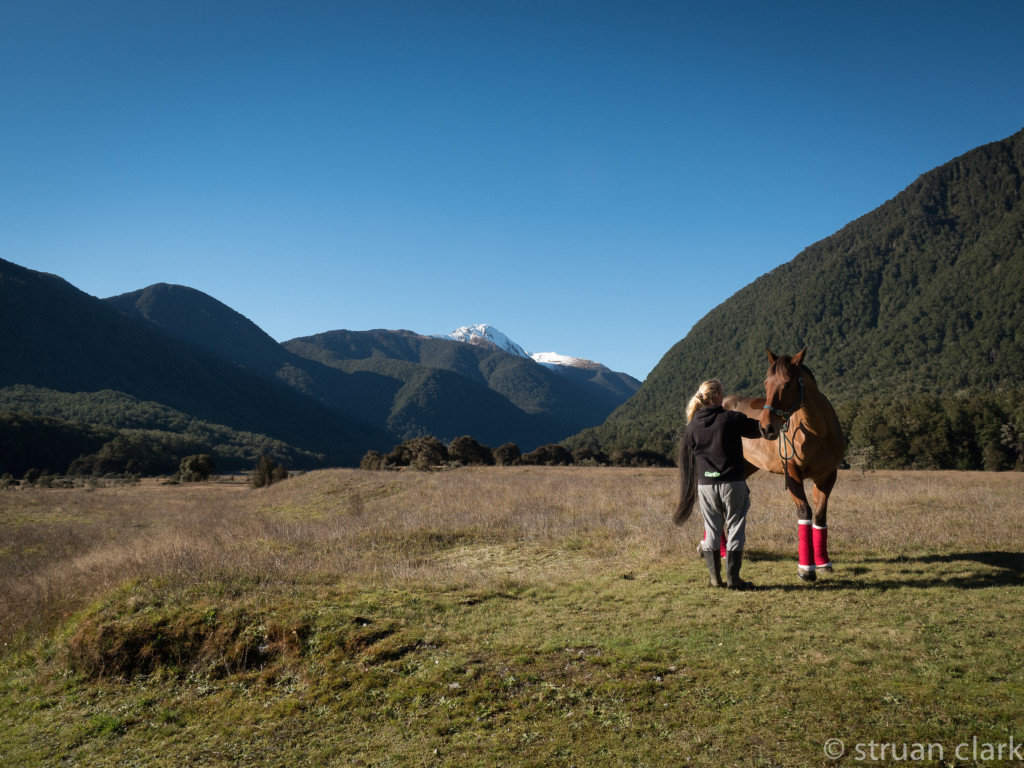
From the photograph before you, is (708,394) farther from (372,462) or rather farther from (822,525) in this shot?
(372,462)

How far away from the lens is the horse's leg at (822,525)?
24.0 feet

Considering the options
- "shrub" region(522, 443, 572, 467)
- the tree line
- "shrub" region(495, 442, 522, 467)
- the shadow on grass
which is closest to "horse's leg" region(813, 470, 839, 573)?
the shadow on grass

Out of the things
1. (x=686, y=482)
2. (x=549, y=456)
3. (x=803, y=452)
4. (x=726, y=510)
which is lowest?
(x=549, y=456)

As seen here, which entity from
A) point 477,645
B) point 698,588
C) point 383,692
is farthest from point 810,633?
point 383,692

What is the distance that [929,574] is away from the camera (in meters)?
7.07

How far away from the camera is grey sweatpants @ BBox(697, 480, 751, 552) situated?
667cm

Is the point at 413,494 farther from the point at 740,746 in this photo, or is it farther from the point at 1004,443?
the point at 1004,443

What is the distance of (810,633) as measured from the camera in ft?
17.3

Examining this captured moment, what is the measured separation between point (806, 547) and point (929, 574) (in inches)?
65.0

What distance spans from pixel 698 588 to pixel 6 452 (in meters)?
119

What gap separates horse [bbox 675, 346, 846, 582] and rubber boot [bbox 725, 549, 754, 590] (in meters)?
0.80

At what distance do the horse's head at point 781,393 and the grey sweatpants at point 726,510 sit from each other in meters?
0.78

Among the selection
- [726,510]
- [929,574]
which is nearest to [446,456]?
[726,510]

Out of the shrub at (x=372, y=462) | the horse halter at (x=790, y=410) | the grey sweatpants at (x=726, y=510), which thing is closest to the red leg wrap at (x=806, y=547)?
the grey sweatpants at (x=726, y=510)
